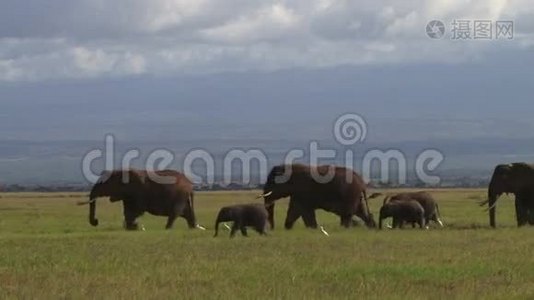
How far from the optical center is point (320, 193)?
1479 inches

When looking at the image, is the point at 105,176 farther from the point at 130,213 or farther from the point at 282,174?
the point at 282,174

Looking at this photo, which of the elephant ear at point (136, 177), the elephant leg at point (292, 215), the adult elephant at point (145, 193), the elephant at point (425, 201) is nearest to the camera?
the elephant leg at point (292, 215)

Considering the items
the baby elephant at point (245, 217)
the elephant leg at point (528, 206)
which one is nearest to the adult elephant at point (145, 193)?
the baby elephant at point (245, 217)

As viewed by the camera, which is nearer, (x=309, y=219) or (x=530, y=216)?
(x=309, y=219)

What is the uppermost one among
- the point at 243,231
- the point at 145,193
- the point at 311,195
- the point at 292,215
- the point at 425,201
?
the point at 145,193

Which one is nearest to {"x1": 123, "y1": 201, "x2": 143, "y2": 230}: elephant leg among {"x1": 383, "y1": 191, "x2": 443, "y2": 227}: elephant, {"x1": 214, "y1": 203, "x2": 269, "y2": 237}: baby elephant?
{"x1": 214, "y1": 203, "x2": 269, "y2": 237}: baby elephant

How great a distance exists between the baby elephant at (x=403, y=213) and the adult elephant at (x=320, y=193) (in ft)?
4.56

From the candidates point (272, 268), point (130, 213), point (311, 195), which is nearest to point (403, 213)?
point (311, 195)

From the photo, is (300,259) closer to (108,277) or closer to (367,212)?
(108,277)

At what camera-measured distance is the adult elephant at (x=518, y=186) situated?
37781 millimetres

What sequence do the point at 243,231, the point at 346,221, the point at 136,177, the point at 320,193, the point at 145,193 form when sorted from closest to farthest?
the point at 243,231
the point at 346,221
the point at 320,193
the point at 145,193
the point at 136,177

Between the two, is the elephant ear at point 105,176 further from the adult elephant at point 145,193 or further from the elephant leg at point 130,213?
the elephant leg at point 130,213

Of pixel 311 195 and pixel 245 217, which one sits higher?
pixel 311 195

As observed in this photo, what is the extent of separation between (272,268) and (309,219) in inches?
700
